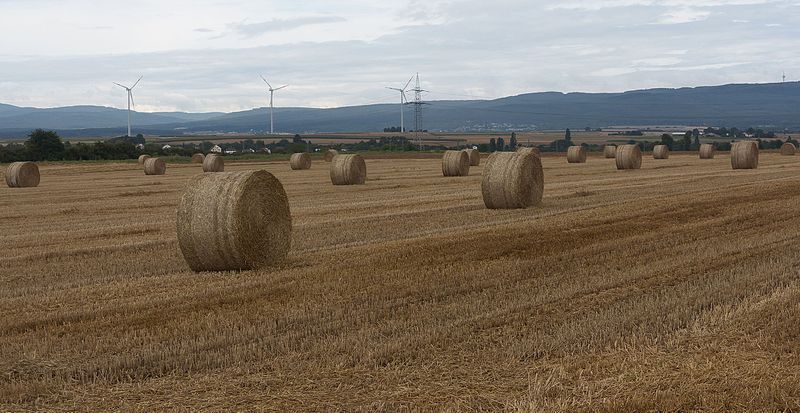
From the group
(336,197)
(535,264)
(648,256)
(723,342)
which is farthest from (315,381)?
(336,197)

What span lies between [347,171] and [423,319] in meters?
23.0

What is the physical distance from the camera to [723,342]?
317 inches

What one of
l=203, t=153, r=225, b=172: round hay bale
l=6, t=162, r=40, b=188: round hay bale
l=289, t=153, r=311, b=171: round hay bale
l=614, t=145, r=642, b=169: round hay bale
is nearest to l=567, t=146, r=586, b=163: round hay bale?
l=614, t=145, r=642, b=169: round hay bale

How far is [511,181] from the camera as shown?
21.1 metres

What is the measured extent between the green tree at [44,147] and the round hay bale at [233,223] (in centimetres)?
4579

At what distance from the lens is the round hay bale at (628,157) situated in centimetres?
4047

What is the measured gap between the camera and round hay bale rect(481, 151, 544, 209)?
21.2 m

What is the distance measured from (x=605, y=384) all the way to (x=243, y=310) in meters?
4.06

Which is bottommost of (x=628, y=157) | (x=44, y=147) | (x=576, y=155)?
(x=576, y=155)

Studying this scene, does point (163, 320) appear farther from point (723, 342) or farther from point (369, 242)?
point (369, 242)

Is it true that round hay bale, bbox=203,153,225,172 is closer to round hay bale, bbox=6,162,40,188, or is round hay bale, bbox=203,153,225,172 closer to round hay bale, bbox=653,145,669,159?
round hay bale, bbox=6,162,40,188

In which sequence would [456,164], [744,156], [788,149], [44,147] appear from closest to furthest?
[456,164] < [744,156] < [788,149] < [44,147]

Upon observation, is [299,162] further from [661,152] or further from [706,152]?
[706,152]

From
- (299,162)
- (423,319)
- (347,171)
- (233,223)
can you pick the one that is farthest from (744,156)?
(423,319)
